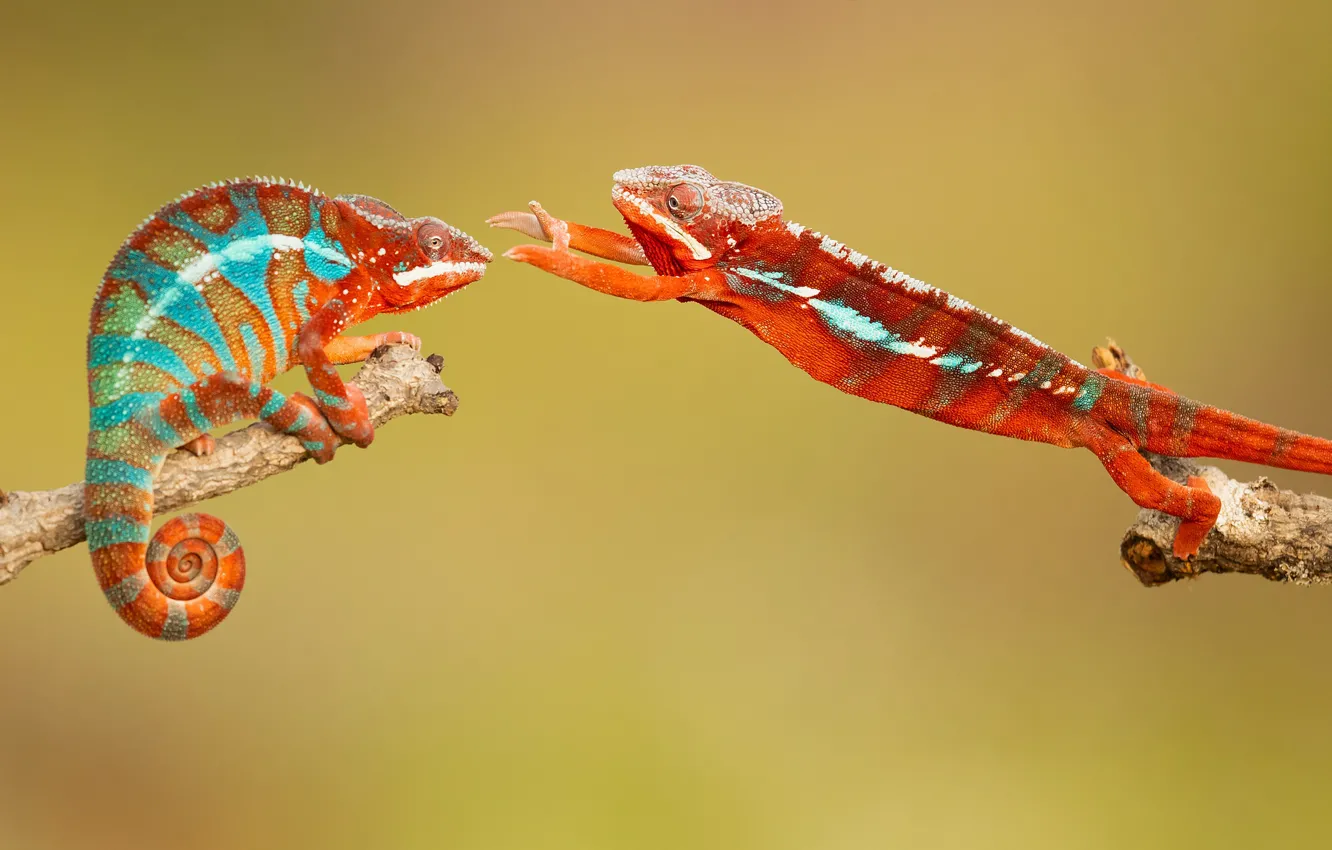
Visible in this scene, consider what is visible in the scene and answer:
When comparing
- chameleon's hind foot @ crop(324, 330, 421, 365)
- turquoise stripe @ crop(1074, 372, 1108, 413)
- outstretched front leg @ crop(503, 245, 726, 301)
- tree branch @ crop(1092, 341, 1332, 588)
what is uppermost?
outstretched front leg @ crop(503, 245, 726, 301)

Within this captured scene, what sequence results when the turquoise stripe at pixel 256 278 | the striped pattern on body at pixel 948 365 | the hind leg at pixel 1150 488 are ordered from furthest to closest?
the hind leg at pixel 1150 488 → the striped pattern on body at pixel 948 365 → the turquoise stripe at pixel 256 278

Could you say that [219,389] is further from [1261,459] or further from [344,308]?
[1261,459]

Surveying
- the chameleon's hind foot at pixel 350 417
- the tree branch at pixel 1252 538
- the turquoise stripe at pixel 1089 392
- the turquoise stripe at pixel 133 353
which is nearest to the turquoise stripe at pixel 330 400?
the chameleon's hind foot at pixel 350 417

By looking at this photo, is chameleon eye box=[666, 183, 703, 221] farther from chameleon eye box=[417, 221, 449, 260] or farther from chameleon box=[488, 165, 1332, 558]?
chameleon eye box=[417, 221, 449, 260]

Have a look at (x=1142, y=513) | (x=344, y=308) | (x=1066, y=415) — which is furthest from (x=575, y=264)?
(x=1142, y=513)

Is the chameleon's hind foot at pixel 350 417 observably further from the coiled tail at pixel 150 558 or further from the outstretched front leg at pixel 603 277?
the outstretched front leg at pixel 603 277

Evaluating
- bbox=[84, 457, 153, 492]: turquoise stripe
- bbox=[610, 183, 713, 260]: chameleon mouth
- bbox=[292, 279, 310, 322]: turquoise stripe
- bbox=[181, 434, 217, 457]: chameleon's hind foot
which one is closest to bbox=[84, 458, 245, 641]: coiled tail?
bbox=[84, 457, 153, 492]: turquoise stripe

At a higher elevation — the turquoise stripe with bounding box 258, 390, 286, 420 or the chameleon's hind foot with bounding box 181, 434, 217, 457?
the turquoise stripe with bounding box 258, 390, 286, 420

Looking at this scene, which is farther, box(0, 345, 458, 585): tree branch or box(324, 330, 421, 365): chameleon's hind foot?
box(324, 330, 421, 365): chameleon's hind foot
